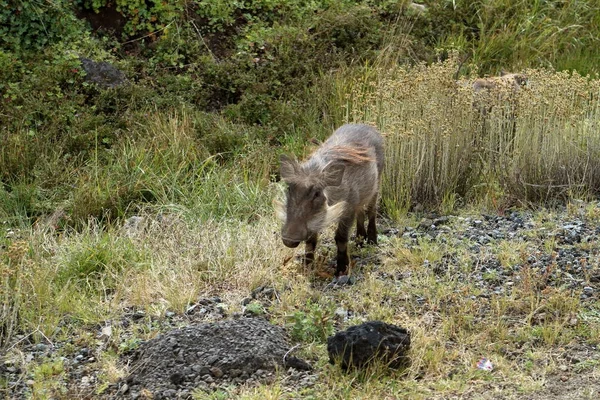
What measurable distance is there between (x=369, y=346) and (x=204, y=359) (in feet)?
2.79

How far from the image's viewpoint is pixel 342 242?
6426 mm

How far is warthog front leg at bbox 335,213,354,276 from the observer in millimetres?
6406

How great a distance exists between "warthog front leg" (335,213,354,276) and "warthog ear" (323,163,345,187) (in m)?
0.35

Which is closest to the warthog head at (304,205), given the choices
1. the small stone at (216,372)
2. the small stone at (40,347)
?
the small stone at (216,372)

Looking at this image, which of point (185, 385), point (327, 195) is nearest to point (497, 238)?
point (327, 195)

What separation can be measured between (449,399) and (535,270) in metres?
1.48

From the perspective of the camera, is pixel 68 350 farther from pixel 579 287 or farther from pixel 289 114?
pixel 289 114

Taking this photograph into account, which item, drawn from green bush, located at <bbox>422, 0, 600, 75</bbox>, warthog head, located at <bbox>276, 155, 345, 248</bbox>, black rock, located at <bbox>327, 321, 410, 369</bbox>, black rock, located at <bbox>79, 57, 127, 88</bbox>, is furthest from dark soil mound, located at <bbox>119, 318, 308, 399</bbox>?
green bush, located at <bbox>422, 0, 600, 75</bbox>

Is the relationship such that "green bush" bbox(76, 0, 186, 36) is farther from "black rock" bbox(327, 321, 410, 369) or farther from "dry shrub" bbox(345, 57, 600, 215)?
"black rock" bbox(327, 321, 410, 369)

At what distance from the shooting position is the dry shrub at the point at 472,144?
25.2 ft

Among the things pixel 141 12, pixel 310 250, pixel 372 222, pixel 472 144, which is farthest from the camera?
pixel 141 12

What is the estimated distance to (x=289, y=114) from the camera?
31.6 feet

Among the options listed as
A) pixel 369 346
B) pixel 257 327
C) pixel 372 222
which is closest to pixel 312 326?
pixel 257 327

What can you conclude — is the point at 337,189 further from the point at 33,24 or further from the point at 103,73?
the point at 33,24
